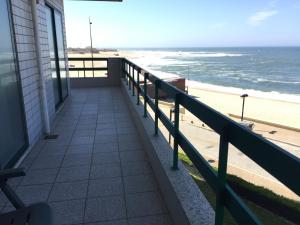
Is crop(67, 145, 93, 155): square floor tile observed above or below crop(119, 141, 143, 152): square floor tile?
below

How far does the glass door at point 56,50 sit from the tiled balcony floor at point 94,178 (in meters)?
1.57

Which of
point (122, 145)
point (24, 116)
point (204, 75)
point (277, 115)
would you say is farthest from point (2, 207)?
point (204, 75)

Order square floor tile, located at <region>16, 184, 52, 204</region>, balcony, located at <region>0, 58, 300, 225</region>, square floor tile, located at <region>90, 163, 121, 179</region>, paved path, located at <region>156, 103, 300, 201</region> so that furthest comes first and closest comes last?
paved path, located at <region>156, 103, 300, 201</region> < square floor tile, located at <region>90, 163, 121, 179</region> < square floor tile, located at <region>16, 184, 52, 204</region> < balcony, located at <region>0, 58, 300, 225</region>

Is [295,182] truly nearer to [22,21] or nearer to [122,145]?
[122,145]

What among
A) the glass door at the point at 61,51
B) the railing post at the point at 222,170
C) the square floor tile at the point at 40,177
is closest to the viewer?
the railing post at the point at 222,170

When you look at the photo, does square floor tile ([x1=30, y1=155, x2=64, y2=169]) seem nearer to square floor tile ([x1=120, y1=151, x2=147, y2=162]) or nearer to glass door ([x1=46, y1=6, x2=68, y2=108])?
square floor tile ([x1=120, y1=151, x2=147, y2=162])

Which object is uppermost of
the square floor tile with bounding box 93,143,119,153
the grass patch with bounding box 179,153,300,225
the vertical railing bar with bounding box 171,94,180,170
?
the vertical railing bar with bounding box 171,94,180,170

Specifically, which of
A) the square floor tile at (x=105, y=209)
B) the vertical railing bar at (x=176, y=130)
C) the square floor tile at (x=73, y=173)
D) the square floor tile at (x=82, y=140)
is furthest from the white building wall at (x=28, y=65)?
the vertical railing bar at (x=176, y=130)

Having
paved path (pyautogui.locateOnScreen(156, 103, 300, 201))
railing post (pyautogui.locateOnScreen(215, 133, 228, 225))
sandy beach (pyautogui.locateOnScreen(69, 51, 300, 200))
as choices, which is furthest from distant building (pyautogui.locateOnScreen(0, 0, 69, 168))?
paved path (pyautogui.locateOnScreen(156, 103, 300, 201))

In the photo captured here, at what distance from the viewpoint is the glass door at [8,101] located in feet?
11.0

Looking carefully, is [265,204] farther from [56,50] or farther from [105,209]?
[56,50]

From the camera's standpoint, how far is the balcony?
1.45 metres

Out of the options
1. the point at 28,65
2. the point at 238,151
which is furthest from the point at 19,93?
the point at 238,151

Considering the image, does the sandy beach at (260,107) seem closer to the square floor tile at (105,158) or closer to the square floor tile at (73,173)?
the square floor tile at (105,158)
